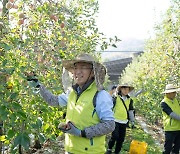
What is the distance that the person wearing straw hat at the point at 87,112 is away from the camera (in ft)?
8.48

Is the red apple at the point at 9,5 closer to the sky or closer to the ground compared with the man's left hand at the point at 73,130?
closer to the sky

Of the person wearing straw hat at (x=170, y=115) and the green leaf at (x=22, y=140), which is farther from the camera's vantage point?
the person wearing straw hat at (x=170, y=115)

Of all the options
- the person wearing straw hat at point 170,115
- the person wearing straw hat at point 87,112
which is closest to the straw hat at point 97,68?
the person wearing straw hat at point 87,112

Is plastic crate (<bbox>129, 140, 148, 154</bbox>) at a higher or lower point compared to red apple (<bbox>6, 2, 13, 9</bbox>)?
lower

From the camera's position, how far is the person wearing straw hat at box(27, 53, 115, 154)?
8.48 feet

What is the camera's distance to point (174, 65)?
7.97m

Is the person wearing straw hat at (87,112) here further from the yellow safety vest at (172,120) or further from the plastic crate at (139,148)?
the plastic crate at (139,148)

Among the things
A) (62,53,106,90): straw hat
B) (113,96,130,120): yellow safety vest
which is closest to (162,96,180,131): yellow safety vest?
(113,96,130,120): yellow safety vest

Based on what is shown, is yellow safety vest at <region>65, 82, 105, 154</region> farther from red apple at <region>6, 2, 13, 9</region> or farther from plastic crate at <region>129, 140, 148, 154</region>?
plastic crate at <region>129, 140, 148, 154</region>

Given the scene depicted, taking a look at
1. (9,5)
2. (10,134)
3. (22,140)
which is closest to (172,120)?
(9,5)

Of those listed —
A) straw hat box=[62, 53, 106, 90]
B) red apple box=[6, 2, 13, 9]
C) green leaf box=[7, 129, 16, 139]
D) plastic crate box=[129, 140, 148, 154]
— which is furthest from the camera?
plastic crate box=[129, 140, 148, 154]

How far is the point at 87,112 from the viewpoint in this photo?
2.67 m

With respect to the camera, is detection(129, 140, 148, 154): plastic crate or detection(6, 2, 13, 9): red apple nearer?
detection(6, 2, 13, 9): red apple

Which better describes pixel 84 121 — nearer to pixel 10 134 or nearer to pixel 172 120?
pixel 10 134
